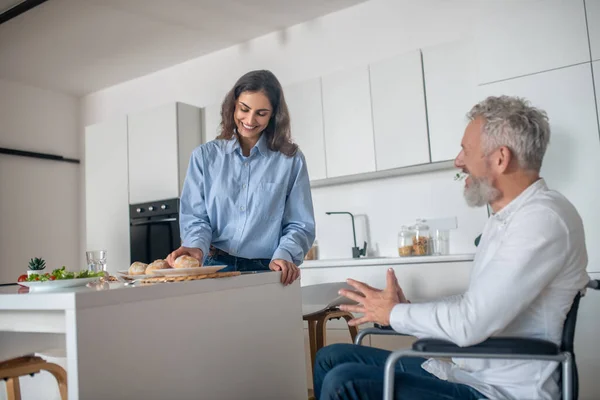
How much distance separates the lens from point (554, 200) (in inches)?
48.1

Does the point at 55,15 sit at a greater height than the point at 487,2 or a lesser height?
greater

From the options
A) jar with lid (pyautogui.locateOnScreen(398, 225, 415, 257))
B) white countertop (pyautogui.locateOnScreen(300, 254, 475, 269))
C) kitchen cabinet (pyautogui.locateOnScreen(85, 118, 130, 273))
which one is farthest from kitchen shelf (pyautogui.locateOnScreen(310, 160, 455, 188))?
kitchen cabinet (pyautogui.locateOnScreen(85, 118, 130, 273))

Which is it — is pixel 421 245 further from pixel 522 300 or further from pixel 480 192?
pixel 522 300

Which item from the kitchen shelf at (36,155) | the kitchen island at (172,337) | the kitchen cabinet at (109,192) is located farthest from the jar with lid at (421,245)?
the kitchen shelf at (36,155)

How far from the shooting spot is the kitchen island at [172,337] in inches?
40.8

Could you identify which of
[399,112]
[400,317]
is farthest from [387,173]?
[400,317]

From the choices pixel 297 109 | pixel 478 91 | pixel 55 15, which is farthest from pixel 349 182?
pixel 55 15

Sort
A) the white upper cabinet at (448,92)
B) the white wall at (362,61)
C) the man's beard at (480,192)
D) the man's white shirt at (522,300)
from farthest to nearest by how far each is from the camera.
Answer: the white wall at (362,61) → the white upper cabinet at (448,92) → the man's beard at (480,192) → the man's white shirt at (522,300)

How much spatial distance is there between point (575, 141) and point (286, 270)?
1.99 meters

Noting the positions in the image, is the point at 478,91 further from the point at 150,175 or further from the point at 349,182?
the point at 150,175

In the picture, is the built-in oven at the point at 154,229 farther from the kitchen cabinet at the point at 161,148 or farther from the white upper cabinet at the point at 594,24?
the white upper cabinet at the point at 594,24

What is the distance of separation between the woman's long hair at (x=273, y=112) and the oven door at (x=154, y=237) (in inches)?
99.0

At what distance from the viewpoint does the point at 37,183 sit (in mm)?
5391

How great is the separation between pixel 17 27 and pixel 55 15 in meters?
0.43
